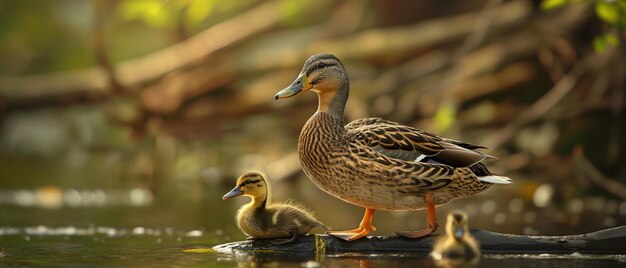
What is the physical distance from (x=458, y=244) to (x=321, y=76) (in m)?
1.48

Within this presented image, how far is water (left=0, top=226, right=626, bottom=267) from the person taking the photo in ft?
18.3

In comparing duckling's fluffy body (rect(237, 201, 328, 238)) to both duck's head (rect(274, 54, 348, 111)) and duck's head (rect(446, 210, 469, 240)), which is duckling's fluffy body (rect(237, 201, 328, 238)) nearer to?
duck's head (rect(274, 54, 348, 111))

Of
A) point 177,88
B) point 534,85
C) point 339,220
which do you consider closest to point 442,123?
point 339,220

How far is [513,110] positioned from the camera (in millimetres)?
12828

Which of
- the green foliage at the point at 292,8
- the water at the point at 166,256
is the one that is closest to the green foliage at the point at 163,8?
the green foliage at the point at 292,8

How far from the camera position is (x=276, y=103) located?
14.7 m

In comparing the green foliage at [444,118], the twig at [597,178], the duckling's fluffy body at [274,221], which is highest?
the green foliage at [444,118]

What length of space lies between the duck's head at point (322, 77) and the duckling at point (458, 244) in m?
1.31

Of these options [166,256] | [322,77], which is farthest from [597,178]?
[166,256]

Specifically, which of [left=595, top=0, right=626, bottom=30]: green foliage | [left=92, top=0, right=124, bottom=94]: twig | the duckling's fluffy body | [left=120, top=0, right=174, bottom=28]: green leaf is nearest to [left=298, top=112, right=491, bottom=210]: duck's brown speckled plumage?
the duckling's fluffy body

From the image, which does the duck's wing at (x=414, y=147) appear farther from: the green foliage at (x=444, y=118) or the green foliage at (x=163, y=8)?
the green foliage at (x=163, y=8)

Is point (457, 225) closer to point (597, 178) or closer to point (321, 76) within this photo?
point (321, 76)

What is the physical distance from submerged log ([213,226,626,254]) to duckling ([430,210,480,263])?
191 millimetres

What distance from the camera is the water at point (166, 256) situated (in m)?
5.59
